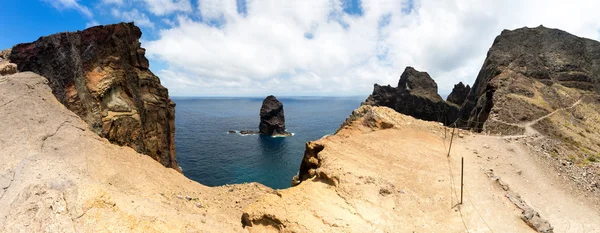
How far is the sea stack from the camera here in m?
114

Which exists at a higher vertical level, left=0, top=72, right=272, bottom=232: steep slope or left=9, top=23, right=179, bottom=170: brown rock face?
left=9, top=23, right=179, bottom=170: brown rock face

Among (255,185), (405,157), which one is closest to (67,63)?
(255,185)

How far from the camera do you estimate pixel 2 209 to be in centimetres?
1039

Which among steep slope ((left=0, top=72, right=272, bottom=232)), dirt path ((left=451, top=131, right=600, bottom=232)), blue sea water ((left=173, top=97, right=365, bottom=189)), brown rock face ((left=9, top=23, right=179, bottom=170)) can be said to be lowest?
blue sea water ((left=173, top=97, right=365, bottom=189))

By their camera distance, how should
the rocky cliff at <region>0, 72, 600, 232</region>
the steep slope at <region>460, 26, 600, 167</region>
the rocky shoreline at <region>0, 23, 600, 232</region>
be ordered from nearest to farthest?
the rocky cliff at <region>0, 72, 600, 232</region>, the rocky shoreline at <region>0, 23, 600, 232</region>, the steep slope at <region>460, 26, 600, 167</region>

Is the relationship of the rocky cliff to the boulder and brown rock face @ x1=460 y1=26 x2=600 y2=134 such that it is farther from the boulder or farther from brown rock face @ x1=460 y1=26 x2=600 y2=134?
brown rock face @ x1=460 y1=26 x2=600 y2=134

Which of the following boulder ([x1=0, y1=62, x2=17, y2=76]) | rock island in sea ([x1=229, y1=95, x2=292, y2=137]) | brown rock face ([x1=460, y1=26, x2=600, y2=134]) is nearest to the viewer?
boulder ([x1=0, y1=62, x2=17, y2=76])

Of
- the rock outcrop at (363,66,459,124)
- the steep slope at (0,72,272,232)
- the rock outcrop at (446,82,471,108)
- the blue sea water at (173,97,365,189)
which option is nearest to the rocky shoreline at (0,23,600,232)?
the steep slope at (0,72,272,232)

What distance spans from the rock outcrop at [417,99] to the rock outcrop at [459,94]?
16.7 feet

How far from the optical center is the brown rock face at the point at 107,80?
2323 centimetres

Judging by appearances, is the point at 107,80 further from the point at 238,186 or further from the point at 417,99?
the point at 417,99

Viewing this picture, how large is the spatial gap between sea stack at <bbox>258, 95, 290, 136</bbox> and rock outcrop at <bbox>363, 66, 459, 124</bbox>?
46728 millimetres

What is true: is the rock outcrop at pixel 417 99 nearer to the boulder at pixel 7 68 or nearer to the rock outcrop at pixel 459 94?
the rock outcrop at pixel 459 94

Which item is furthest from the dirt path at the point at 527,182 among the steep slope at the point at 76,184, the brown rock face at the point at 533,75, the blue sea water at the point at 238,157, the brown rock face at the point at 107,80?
the blue sea water at the point at 238,157
